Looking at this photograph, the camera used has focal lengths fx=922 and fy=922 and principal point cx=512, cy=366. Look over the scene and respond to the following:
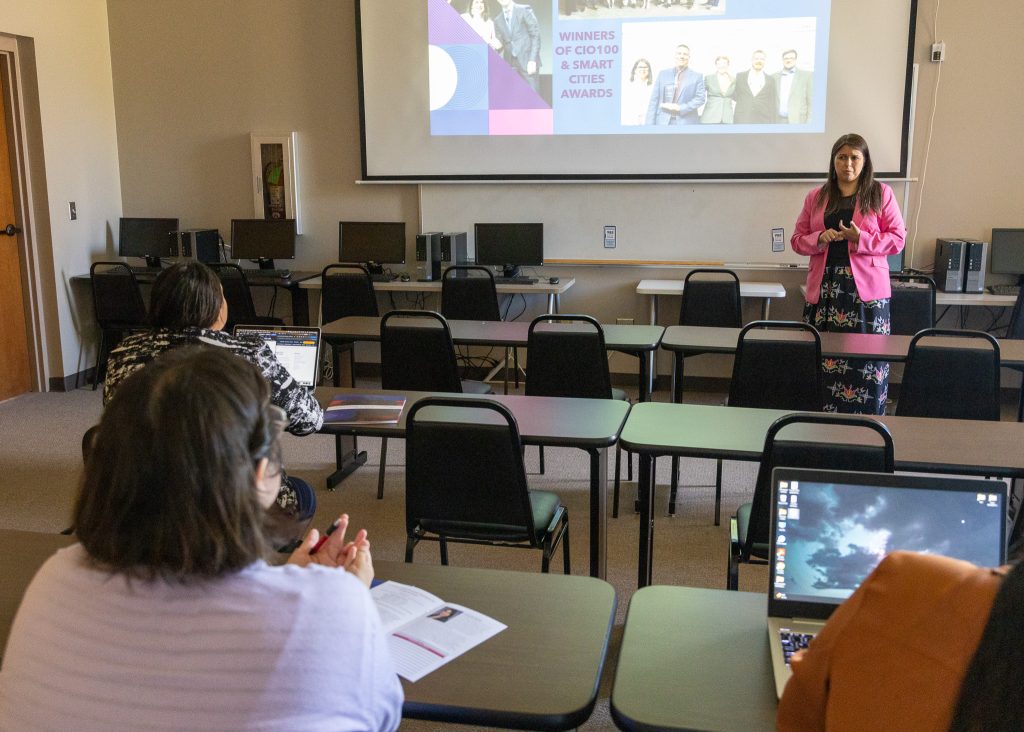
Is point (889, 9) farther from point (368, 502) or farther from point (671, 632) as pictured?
point (671, 632)

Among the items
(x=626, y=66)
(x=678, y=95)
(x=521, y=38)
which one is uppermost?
(x=521, y=38)

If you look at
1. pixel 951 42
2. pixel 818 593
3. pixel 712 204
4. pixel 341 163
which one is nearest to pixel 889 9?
pixel 951 42

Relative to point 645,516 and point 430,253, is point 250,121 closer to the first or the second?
point 430,253

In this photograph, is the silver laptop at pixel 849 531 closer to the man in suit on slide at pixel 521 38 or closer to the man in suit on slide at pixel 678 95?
the man in suit on slide at pixel 678 95

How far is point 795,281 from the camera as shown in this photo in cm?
601

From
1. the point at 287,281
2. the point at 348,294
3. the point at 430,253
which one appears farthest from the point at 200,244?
the point at 430,253

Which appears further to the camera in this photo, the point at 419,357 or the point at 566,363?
the point at 419,357

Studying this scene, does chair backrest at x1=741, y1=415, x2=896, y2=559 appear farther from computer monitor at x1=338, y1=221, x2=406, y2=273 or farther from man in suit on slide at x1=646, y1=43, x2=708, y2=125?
computer monitor at x1=338, y1=221, x2=406, y2=273

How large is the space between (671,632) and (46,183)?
19.3 ft

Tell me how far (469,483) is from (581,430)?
445 mm

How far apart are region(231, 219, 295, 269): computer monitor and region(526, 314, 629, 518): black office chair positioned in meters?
3.21

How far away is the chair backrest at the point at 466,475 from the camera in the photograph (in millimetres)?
2512

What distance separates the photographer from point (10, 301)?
20.1 ft

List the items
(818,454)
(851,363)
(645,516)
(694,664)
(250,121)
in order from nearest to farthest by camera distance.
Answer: (694,664), (818,454), (645,516), (851,363), (250,121)
